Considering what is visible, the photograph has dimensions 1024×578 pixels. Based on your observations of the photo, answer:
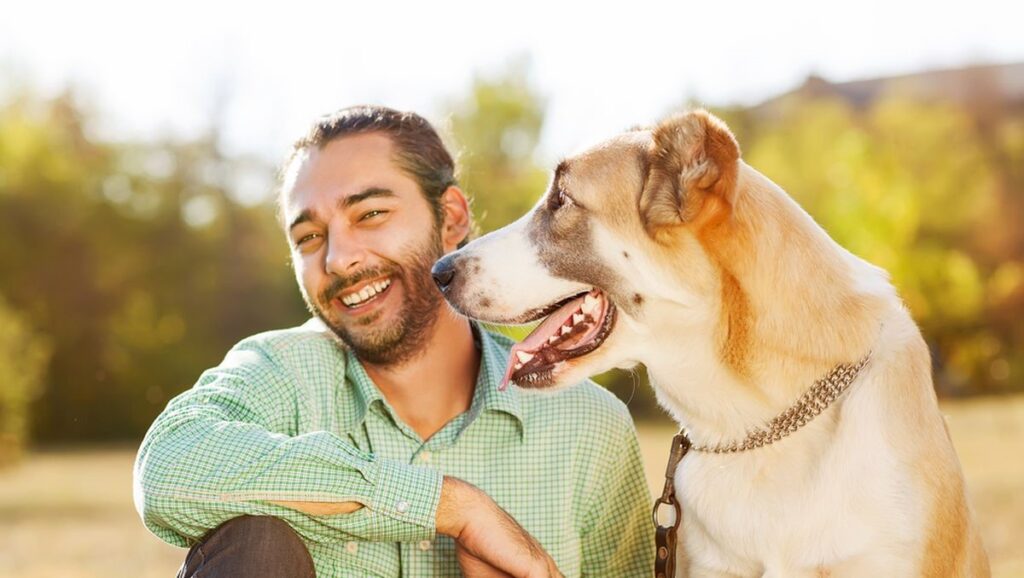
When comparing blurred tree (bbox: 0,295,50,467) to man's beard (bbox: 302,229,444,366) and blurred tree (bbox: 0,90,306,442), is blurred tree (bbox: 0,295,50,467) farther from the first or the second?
man's beard (bbox: 302,229,444,366)

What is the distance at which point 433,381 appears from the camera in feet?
12.2

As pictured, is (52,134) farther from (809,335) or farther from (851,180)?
(809,335)

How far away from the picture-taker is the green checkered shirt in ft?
9.45

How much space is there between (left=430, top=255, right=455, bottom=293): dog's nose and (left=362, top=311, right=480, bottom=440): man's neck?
21.9 inches

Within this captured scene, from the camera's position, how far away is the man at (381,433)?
2.81 m

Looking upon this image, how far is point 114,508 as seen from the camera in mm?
18281

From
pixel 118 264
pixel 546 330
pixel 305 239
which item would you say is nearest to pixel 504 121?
pixel 118 264

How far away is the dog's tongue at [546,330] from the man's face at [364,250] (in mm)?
609

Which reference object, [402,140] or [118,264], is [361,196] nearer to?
[402,140]

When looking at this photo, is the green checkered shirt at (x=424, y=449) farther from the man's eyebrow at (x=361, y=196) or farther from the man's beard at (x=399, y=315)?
the man's eyebrow at (x=361, y=196)

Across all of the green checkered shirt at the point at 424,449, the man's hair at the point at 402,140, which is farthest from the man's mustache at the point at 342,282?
the man's hair at the point at 402,140

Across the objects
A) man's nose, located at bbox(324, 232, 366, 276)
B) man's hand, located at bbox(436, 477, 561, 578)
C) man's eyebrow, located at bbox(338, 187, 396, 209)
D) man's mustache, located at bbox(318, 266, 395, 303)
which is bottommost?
Answer: man's hand, located at bbox(436, 477, 561, 578)

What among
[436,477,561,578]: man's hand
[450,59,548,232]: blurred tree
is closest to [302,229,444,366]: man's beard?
[436,477,561,578]: man's hand

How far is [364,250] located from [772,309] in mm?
1386
